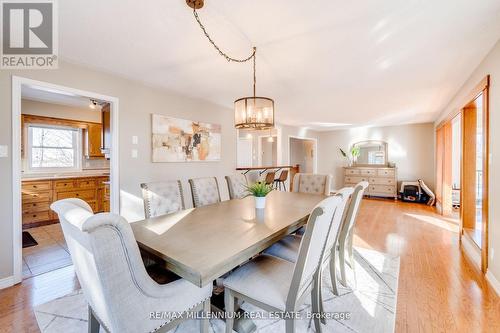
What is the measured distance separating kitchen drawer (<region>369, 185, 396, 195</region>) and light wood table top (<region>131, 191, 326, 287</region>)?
219 inches

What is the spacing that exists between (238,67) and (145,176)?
2024 millimetres

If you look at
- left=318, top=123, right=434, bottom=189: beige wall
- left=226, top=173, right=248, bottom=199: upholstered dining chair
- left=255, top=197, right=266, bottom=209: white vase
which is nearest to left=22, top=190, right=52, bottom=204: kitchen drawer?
left=226, top=173, right=248, bottom=199: upholstered dining chair

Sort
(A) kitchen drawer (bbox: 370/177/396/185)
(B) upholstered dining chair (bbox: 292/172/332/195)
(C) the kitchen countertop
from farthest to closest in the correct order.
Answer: (A) kitchen drawer (bbox: 370/177/396/185) < (C) the kitchen countertop < (B) upholstered dining chair (bbox: 292/172/332/195)

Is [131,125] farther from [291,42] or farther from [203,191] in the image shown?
[291,42]

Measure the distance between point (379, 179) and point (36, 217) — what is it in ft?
27.0

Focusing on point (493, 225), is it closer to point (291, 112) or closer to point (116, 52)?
point (291, 112)

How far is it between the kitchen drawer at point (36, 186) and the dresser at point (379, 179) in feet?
25.5

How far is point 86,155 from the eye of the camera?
15.7 feet

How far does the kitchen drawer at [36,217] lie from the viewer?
12.4ft

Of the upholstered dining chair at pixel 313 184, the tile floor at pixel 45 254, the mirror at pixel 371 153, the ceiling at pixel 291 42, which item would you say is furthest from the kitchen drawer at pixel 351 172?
the tile floor at pixel 45 254

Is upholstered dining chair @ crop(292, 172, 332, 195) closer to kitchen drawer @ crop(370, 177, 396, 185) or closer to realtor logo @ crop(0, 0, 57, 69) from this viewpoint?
realtor logo @ crop(0, 0, 57, 69)

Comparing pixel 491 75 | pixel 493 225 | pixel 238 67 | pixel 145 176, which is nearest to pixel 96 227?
pixel 238 67

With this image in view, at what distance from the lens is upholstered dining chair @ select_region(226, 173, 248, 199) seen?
10.1ft

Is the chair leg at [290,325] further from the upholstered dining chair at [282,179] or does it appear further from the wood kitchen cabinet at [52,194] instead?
the upholstered dining chair at [282,179]
